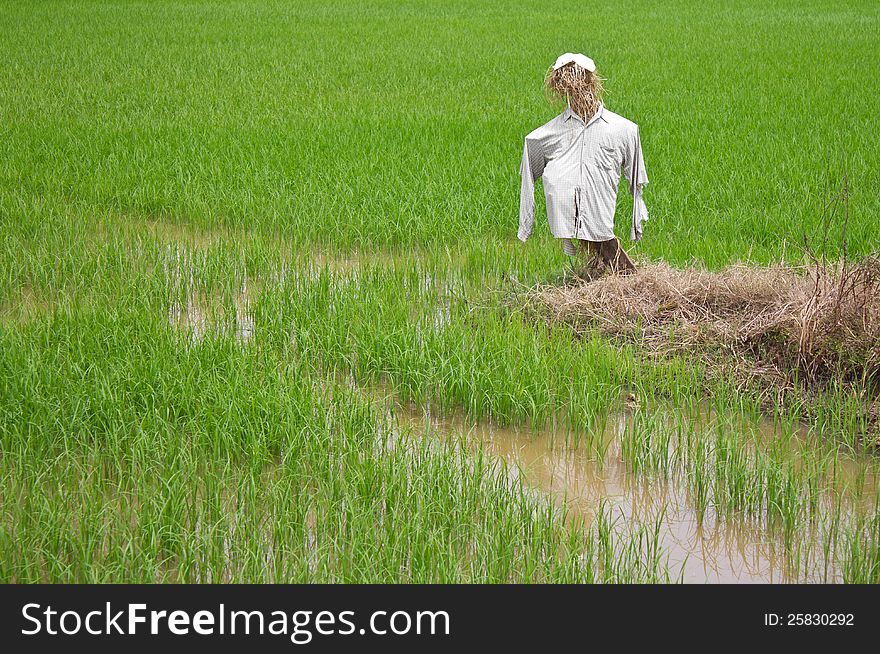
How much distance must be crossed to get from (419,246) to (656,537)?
11.0 feet

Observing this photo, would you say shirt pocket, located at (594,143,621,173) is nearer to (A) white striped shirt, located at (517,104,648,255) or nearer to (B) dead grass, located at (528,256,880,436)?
(A) white striped shirt, located at (517,104,648,255)

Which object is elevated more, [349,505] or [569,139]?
[569,139]

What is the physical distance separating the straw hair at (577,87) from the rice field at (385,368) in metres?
0.86

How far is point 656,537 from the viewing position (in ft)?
8.52

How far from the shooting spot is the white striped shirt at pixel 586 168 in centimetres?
430

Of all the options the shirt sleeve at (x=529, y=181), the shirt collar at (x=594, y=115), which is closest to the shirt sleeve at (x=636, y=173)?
the shirt collar at (x=594, y=115)

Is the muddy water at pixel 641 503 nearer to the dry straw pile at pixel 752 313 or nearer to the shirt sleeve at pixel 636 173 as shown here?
the dry straw pile at pixel 752 313

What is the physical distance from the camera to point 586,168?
4.30m

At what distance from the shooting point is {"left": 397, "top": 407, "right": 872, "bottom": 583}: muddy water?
268 cm

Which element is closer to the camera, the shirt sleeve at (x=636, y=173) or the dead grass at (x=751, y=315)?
the dead grass at (x=751, y=315)

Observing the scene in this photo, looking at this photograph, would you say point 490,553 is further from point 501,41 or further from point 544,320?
point 501,41

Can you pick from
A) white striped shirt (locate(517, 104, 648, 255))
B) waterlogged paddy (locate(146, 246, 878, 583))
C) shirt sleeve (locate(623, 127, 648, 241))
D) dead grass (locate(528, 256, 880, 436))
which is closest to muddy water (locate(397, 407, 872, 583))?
waterlogged paddy (locate(146, 246, 878, 583))

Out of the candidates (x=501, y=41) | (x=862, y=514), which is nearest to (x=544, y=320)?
(x=862, y=514)

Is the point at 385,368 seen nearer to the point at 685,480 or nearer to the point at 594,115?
the point at 685,480
